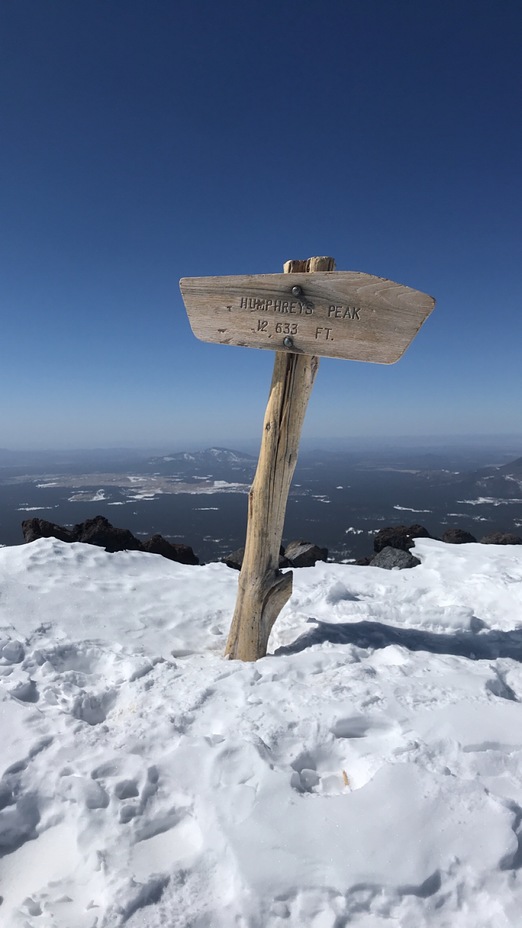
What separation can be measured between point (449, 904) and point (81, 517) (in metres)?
30.0

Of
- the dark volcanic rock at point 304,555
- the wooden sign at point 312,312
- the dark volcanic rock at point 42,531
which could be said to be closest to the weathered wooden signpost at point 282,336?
the wooden sign at point 312,312

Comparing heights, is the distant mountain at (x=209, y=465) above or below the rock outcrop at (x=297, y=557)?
below

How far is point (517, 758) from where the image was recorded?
2850 mm

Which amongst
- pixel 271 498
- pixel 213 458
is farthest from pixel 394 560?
pixel 213 458

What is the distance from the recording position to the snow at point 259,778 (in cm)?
211

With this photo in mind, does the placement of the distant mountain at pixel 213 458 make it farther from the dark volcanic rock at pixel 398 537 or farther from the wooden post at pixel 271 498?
the wooden post at pixel 271 498

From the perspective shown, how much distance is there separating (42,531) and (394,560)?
21.0ft

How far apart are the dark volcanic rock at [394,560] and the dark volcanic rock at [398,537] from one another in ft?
2.16

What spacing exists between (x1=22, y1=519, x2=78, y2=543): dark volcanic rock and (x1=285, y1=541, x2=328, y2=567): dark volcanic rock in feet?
13.7

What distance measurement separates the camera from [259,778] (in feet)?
8.91

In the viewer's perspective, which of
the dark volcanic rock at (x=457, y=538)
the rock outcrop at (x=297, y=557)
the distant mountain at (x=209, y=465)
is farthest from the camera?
the distant mountain at (x=209, y=465)

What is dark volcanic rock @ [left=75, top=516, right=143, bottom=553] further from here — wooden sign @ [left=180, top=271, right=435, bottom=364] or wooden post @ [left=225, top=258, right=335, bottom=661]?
wooden sign @ [left=180, top=271, right=435, bottom=364]

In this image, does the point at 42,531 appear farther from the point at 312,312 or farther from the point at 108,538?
the point at 312,312

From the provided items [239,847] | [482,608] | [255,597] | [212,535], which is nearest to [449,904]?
[239,847]
